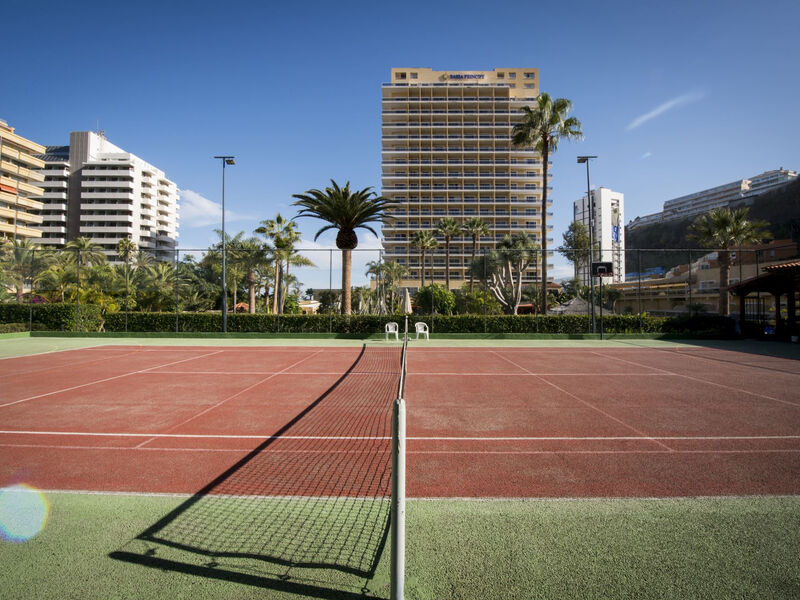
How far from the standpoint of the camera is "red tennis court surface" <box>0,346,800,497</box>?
4789 mm

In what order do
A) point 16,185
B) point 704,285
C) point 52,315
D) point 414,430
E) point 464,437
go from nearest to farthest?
1. point 464,437
2. point 414,430
3. point 52,315
4. point 16,185
5. point 704,285

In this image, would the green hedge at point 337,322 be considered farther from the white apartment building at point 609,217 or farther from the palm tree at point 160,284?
the white apartment building at point 609,217

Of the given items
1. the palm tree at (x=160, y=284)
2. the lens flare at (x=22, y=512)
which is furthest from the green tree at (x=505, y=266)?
the lens flare at (x=22, y=512)

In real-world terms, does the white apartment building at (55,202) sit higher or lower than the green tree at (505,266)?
higher

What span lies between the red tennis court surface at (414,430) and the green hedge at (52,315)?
14.0 m

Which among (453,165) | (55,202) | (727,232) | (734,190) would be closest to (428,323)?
(727,232)

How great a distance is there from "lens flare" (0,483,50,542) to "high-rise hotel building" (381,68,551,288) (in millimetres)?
85196

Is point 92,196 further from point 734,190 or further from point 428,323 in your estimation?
point 734,190

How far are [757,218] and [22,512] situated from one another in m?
133

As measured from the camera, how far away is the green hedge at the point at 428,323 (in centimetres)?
2467

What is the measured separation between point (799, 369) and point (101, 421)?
18.8 m

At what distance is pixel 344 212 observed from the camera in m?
27.0

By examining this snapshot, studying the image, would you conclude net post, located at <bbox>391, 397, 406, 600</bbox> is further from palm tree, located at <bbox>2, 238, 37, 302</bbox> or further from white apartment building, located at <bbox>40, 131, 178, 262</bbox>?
white apartment building, located at <bbox>40, 131, 178, 262</bbox>

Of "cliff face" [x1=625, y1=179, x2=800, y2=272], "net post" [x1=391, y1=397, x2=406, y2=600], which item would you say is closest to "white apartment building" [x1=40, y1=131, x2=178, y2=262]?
"cliff face" [x1=625, y1=179, x2=800, y2=272]
